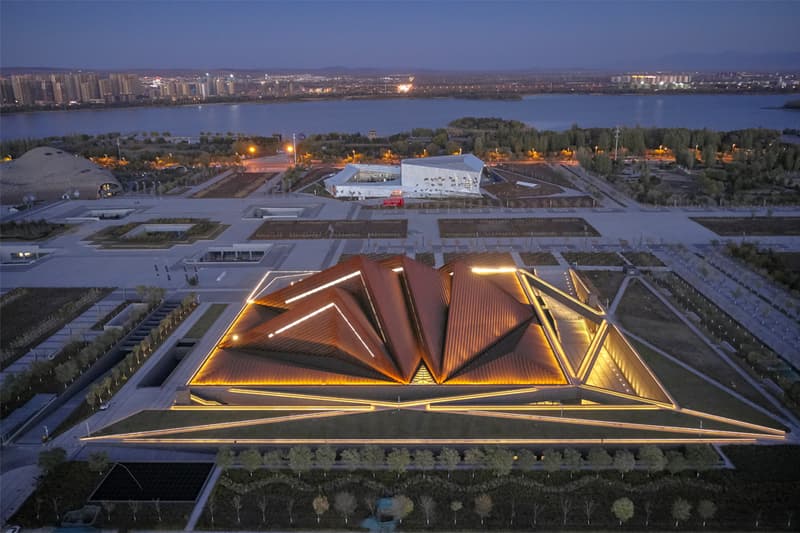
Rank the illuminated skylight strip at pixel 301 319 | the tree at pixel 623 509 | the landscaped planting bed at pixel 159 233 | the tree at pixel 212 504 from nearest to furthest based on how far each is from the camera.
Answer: the tree at pixel 623 509, the tree at pixel 212 504, the illuminated skylight strip at pixel 301 319, the landscaped planting bed at pixel 159 233

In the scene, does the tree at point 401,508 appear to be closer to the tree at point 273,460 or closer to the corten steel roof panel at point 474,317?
the tree at point 273,460

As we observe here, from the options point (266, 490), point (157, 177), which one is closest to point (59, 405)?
point (266, 490)

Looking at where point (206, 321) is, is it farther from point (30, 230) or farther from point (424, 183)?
point (424, 183)

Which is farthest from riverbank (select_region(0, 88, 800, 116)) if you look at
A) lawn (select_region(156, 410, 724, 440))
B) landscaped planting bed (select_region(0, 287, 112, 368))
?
lawn (select_region(156, 410, 724, 440))

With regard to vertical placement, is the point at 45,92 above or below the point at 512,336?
above

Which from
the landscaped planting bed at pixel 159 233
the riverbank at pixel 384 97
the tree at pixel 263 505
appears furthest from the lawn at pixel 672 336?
the riverbank at pixel 384 97

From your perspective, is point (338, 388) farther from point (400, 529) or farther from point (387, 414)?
point (400, 529)
